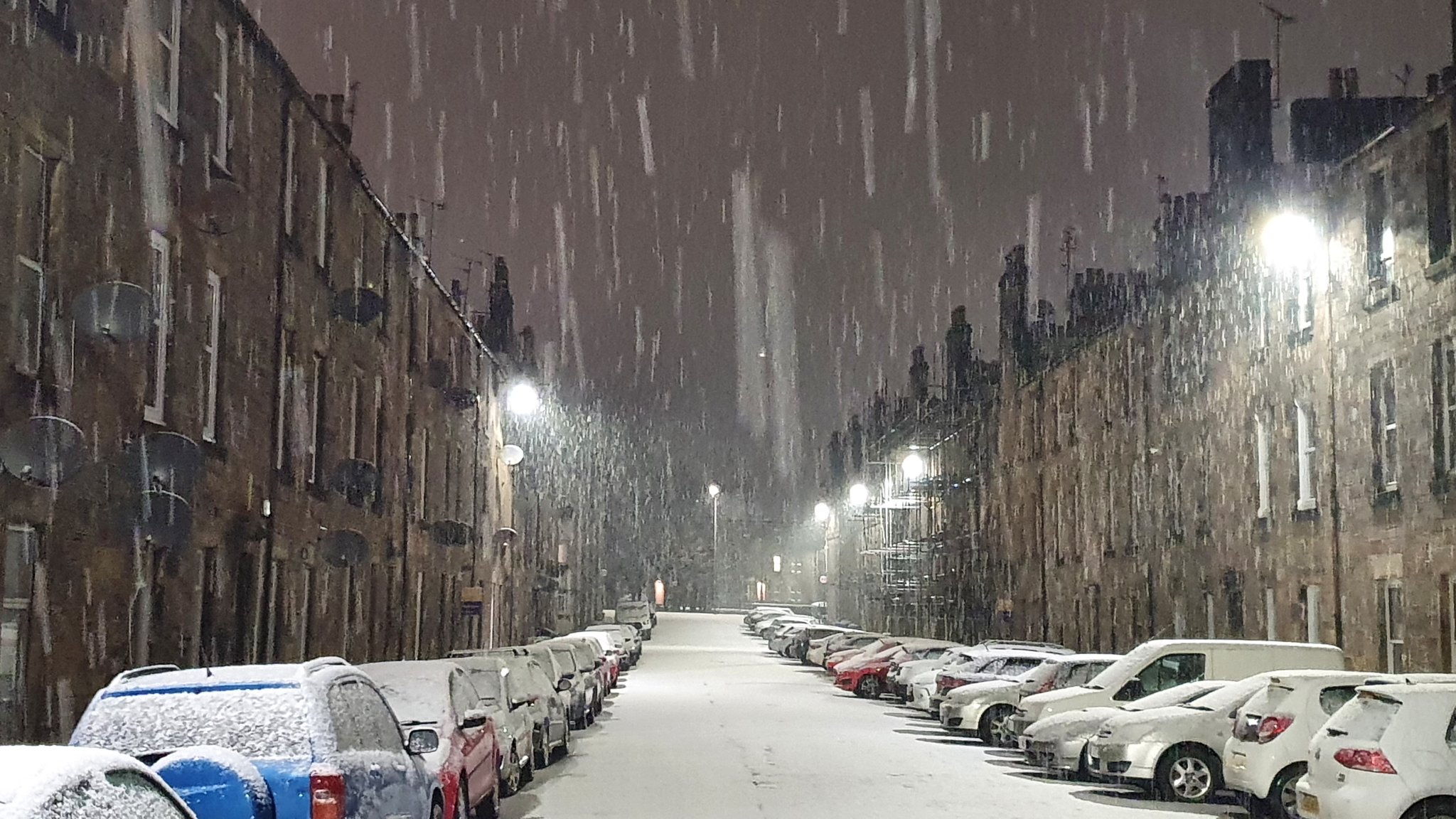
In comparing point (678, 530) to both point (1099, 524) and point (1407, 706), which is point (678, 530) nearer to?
point (1099, 524)

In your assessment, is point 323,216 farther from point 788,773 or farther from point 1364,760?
point 1364,760

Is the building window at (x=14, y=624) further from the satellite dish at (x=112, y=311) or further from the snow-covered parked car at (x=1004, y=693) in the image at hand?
the snow-covered parked car at (x=1004, y=693)

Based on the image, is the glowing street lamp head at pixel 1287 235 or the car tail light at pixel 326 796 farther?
the glowing street lamp head at pixel 1287 235

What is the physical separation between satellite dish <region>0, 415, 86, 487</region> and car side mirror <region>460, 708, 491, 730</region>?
4214 mm

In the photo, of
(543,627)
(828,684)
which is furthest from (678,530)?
(828,684)

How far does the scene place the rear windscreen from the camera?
12102 millimetres

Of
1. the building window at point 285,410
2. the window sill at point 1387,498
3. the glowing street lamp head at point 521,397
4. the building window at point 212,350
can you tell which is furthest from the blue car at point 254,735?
the glowing street lamp head at point 521,397

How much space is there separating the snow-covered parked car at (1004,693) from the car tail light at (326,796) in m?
16.0

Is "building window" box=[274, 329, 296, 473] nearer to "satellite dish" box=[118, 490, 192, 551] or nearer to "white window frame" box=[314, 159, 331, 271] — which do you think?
"white window frame" box=[314, 159, 331, 271]

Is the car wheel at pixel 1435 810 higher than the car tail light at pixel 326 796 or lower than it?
lower

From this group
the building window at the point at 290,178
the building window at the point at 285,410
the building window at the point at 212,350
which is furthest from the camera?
the building window at the point at 290,178

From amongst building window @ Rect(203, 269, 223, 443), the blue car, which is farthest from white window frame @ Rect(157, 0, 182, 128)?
the blue car

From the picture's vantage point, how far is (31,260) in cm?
1468

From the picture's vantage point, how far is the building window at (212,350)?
20.2 meters
